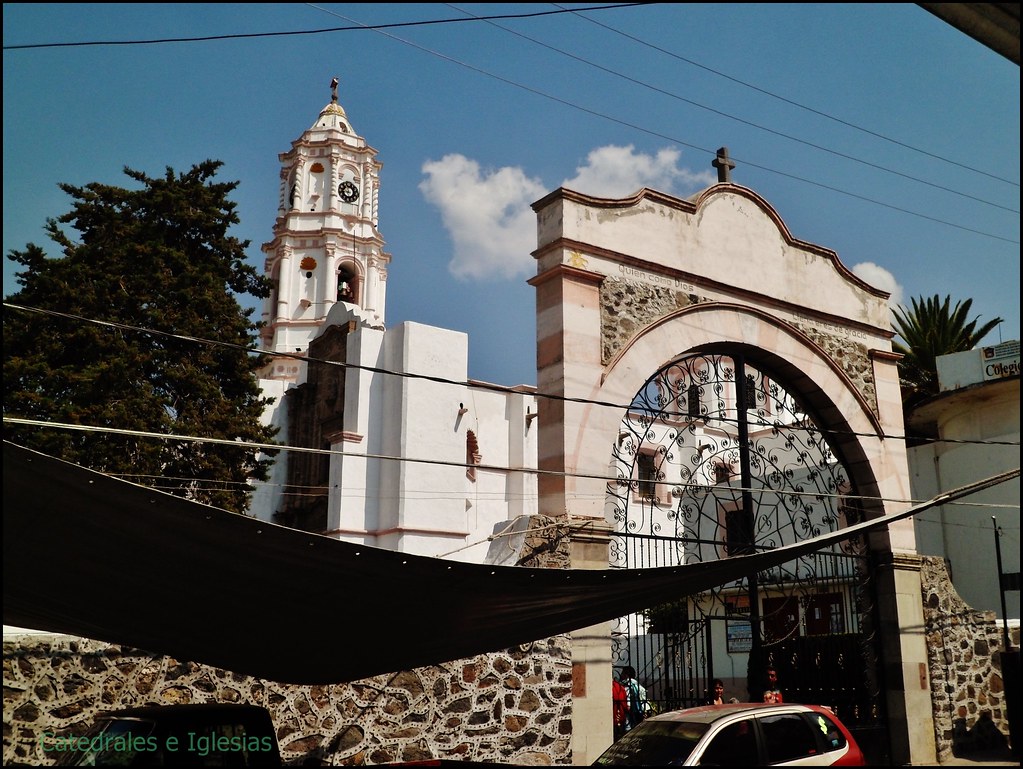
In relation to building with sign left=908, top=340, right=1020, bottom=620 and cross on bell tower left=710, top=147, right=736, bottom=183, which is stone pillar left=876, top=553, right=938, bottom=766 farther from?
building with sign left=908, top=340, right=1020, bottom=620

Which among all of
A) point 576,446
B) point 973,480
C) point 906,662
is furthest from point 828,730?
point 973,480

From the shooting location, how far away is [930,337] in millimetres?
23547

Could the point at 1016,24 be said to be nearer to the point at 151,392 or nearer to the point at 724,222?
the point at 724,222

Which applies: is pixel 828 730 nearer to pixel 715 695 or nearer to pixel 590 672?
pixel 590 672

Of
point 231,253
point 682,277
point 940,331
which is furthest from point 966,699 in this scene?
point 231,253

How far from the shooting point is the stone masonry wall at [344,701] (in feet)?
21.5

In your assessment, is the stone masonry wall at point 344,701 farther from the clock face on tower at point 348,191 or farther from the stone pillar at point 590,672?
the clock face on tower at point 348,191

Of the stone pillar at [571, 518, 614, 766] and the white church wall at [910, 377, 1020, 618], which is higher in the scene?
the white church wall at [910, 377, 1020, 618]

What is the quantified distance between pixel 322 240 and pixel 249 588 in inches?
1394

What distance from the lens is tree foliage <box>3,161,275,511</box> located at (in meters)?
20.1

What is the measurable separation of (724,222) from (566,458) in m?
3.78

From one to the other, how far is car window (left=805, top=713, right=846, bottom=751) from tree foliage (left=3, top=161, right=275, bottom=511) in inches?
588

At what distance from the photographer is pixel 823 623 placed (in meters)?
19.5

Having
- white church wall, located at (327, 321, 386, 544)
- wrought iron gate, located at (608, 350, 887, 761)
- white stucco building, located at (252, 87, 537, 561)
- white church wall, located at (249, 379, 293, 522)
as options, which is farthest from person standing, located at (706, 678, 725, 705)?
white church wall, located at (249, 379, 293, 522)
